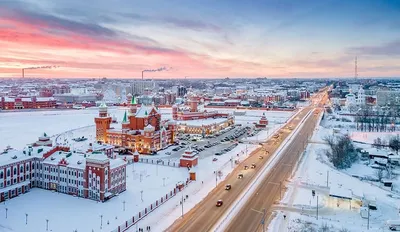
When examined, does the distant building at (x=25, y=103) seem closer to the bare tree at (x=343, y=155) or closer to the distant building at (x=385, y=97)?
the bare tree at (x=343, y=155)

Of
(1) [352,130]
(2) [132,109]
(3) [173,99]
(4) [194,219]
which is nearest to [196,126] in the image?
(2) [132,109]

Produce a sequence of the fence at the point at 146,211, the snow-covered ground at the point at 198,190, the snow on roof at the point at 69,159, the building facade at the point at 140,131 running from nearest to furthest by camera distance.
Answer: the fence at the point at 146,211 < the snow-covered ground at the point at 198,190 < the snow on roof at the point at 69,159 < the building facade at the point at 140,131

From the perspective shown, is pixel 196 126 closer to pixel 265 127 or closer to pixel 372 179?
pixel 265 127

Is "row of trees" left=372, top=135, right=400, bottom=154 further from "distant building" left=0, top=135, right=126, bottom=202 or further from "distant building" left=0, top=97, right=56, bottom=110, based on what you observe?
"distant building" left=0, top=97, right=56, bottom=110

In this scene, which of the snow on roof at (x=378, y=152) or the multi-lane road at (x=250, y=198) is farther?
the snow on roof at (x=378, y=152)

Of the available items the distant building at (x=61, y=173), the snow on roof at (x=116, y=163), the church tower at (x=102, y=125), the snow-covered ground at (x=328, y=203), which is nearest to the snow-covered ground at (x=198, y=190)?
the distant building at (x=61, y=173)
